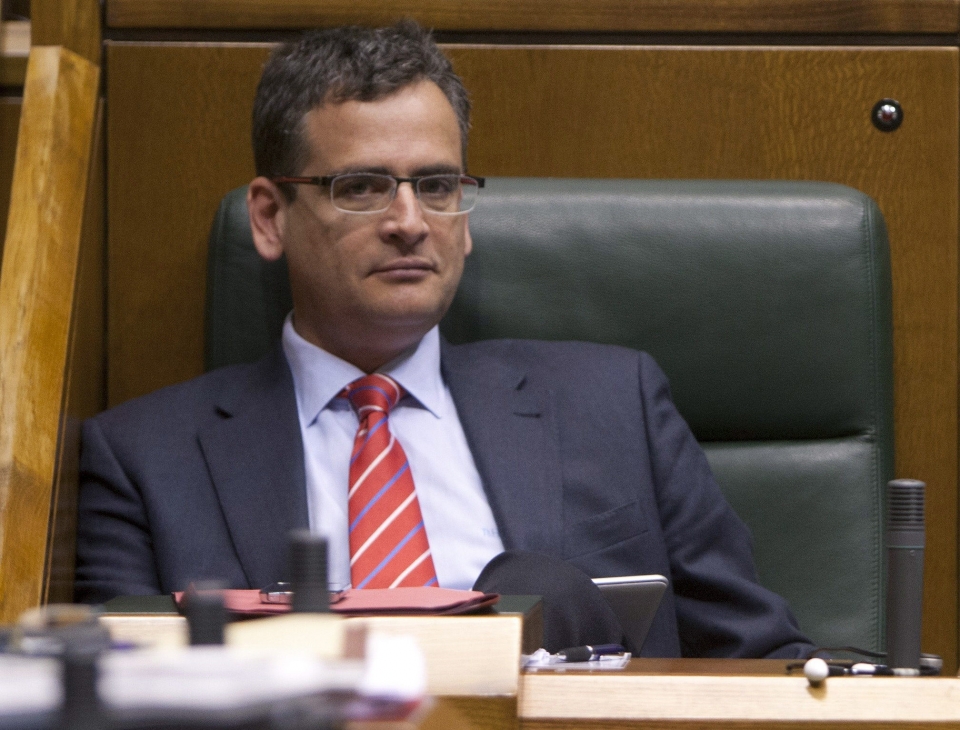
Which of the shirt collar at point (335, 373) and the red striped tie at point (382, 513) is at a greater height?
the shirt collar at point (335, 373)

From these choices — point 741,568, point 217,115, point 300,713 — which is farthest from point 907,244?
point 300,713

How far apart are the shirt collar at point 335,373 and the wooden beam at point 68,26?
1.74 feet

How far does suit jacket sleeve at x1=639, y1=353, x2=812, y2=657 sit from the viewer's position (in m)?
1.52

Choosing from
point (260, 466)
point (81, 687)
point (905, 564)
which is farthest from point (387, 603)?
point (260, 466)

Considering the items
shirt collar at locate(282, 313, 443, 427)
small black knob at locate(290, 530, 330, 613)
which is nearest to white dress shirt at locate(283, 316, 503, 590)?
shirt collar at locate(282, 313, 443, 427)

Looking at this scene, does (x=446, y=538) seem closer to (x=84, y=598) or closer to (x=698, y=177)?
(x=84, y=598)

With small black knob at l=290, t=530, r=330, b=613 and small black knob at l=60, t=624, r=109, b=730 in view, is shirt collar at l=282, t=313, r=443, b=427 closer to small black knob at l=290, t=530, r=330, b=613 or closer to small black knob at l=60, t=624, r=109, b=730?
small black knob at l=290, t=530, r=330, b=613

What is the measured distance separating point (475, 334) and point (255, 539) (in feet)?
1.42

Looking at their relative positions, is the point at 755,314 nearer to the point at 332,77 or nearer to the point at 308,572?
the point at 332,77

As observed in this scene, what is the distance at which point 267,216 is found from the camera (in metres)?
1.70

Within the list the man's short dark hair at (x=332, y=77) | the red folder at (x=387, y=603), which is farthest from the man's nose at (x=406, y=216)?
the red folder at (x=387, y=603)

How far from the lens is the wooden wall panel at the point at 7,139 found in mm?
1899

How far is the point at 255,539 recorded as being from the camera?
1491 millimetres

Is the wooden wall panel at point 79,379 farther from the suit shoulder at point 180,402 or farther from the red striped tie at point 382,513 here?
the red striped tie at point 382,513
